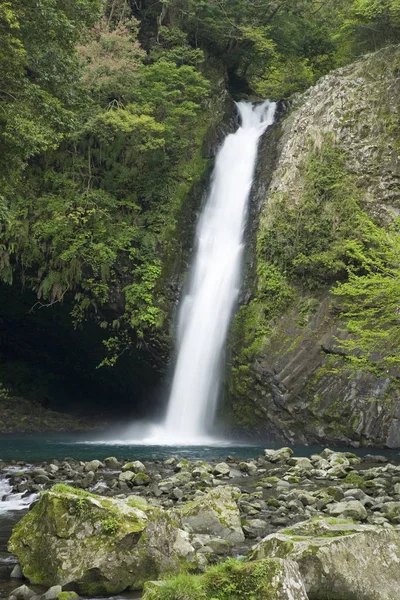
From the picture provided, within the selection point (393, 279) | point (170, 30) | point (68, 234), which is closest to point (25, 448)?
point (68, 234)

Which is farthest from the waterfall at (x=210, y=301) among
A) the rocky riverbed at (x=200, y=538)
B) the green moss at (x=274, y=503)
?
the green moss at (x=274, y=503)

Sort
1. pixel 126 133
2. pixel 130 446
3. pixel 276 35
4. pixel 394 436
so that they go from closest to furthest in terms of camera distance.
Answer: pixel 394 436
pixel 130 446
pixel 126 133
pixel 276 35

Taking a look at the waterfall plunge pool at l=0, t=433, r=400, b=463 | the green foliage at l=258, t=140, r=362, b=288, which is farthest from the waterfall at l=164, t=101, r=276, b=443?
the waterfall plunge pool at l=0, t=433, r=400, b=463

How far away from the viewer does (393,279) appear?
39.0 ft

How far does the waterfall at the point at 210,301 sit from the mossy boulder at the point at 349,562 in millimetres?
13757

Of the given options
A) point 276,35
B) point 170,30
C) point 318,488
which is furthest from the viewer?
point 276,35

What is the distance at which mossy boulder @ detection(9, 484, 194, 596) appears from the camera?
579cm

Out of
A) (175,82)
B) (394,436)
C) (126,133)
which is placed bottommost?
(394,436)

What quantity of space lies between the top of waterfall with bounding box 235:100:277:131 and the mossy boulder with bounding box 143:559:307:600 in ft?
74.8

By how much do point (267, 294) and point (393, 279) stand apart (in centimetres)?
802

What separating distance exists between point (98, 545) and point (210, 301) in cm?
1508

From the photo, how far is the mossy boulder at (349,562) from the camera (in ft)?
16.2

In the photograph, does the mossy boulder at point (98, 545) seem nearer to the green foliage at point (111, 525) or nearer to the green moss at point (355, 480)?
the green foliage at point (111, 525)

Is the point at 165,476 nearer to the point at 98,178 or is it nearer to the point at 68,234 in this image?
the point at 68,234
